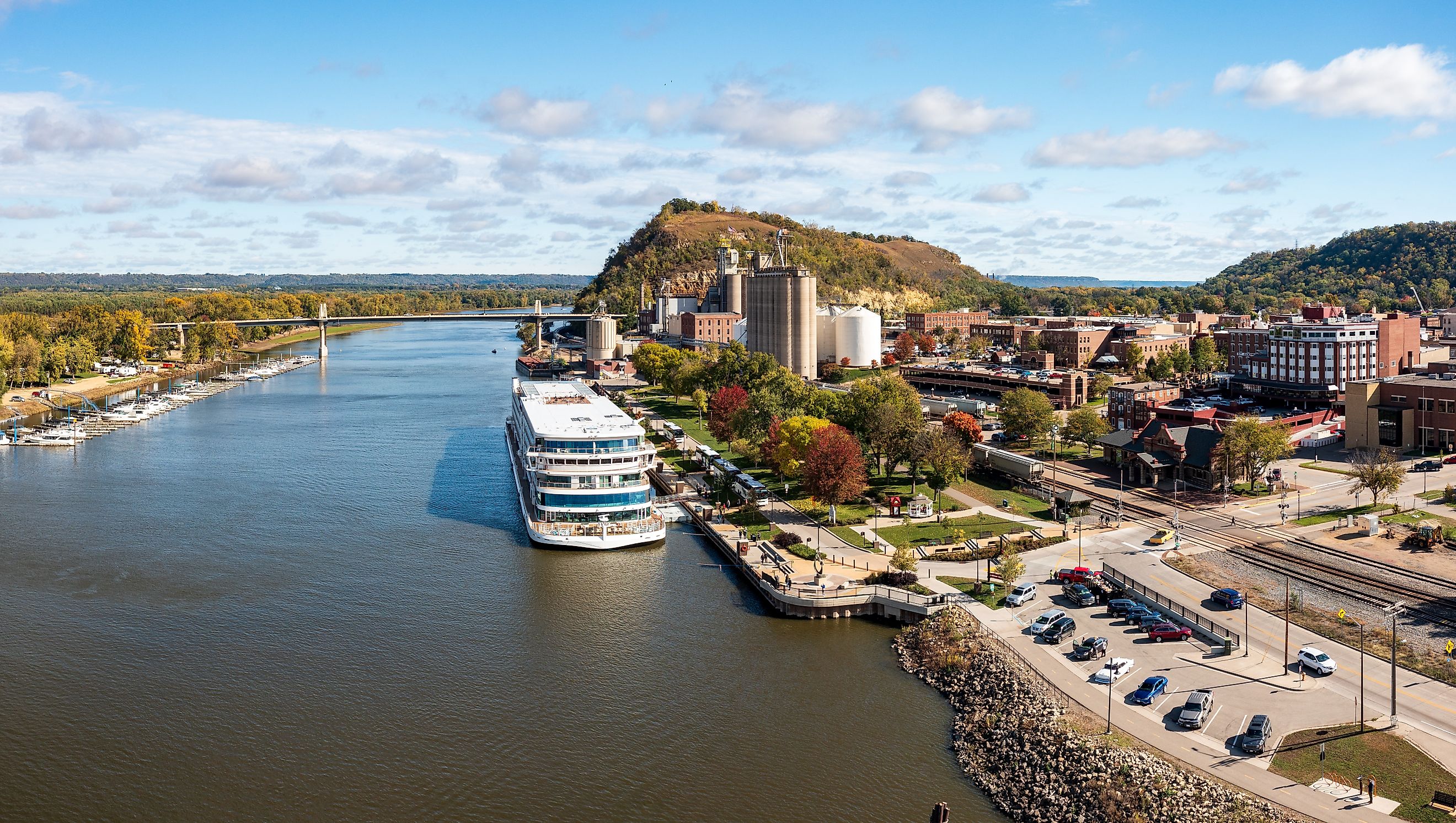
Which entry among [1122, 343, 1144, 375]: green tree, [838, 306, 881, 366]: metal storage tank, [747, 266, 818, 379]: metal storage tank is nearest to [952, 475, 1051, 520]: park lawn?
[747, 266, 818, 379]: metal storage tank

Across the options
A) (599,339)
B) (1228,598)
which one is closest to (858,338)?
(599,339)

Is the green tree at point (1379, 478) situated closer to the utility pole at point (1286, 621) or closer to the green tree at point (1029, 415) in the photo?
the utility pole at point (1286, 621)

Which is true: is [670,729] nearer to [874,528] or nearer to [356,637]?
[356,637]

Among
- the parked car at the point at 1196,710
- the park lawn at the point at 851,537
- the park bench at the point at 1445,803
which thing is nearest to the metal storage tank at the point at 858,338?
the park lawn at the point at 851,537

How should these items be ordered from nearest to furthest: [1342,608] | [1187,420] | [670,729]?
[670,729] → [1342,608] → [1187,420]

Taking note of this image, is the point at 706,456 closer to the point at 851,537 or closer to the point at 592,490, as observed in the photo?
the point at 592,490

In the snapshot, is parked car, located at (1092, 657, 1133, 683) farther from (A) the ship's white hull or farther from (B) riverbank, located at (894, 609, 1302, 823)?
(A) the ship's white hull

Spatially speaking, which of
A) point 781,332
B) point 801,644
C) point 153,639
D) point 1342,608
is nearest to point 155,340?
point 781,332
